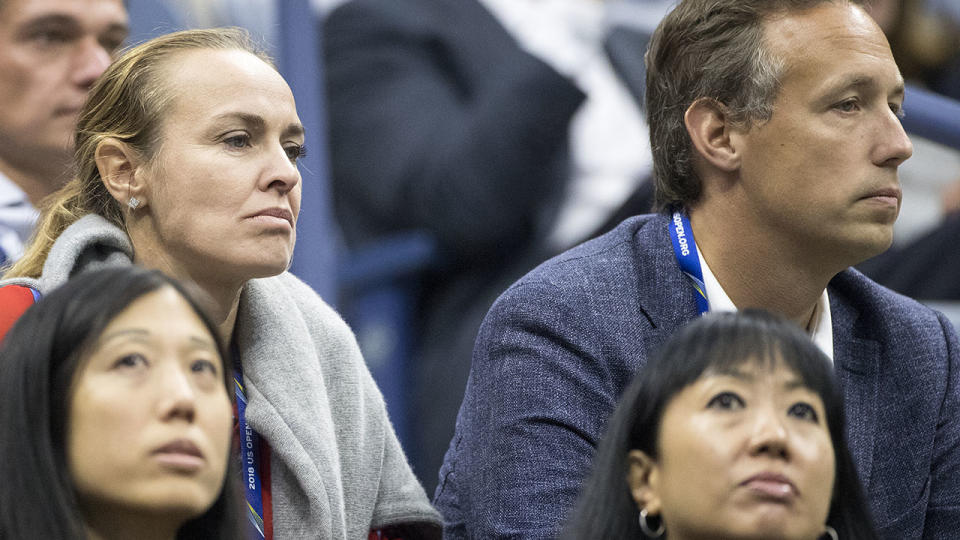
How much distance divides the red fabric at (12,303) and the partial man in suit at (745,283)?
0.81m

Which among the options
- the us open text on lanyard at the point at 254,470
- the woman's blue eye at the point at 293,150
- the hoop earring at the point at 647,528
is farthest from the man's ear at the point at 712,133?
the hoop earring at the point at 647,528

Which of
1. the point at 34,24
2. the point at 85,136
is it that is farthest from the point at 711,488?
the point at 34,24

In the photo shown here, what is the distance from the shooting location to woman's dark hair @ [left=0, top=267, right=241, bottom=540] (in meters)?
1.90

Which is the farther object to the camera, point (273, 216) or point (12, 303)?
point (273, 216)

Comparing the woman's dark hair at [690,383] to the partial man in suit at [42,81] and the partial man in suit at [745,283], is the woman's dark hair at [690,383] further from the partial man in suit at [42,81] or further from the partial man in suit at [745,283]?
the partial man in suit at [42,81]

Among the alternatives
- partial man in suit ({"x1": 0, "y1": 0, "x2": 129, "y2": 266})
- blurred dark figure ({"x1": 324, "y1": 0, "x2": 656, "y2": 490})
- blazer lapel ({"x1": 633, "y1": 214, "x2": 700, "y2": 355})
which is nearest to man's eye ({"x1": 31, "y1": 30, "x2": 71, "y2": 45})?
partial man in suit ({"x1": 0, "y1": 0, "x2": 129, "y2": 266})

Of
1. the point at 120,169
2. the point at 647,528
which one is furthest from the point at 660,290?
the point at 120,169

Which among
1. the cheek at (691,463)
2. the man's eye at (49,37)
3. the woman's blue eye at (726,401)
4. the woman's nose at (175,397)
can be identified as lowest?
the cheek at (691,463)

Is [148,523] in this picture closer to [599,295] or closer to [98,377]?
[98,377]

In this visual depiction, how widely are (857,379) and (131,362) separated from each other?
5.07ft

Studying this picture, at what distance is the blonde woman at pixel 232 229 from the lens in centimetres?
269

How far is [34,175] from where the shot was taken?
352 centimetres

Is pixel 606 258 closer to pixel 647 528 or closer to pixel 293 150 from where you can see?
pixel 293 150

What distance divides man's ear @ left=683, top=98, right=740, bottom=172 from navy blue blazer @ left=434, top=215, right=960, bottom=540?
0.17m
